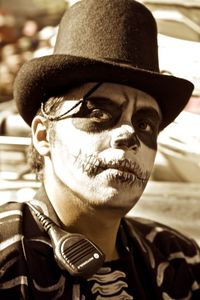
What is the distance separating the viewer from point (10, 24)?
385cm

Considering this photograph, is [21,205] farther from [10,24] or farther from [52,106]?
[10,24]

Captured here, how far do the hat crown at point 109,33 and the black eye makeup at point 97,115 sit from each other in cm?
14

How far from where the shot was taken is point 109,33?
1593mm

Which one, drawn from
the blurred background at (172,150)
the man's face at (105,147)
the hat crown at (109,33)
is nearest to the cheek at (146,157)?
the man's face at (105,147)

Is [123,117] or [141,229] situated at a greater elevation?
[123,117]

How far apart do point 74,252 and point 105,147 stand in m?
0.32

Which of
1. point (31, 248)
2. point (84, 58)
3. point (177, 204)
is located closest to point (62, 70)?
point (84, 58)

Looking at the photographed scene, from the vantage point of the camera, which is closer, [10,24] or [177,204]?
[177,204]

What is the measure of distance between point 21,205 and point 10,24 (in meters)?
2.55

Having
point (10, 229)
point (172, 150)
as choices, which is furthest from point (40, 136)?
point (172, 150)

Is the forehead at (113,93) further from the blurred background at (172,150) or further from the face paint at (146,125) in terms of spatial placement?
the blurred background at (172,150)

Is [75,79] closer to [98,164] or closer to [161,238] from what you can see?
[98,164]

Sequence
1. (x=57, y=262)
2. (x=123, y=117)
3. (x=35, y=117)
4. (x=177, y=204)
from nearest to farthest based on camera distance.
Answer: (x=57, y=262), (x=123, y=117), (x=35, y=117), (x=177, y=204)

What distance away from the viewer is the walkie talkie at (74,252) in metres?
1.42
